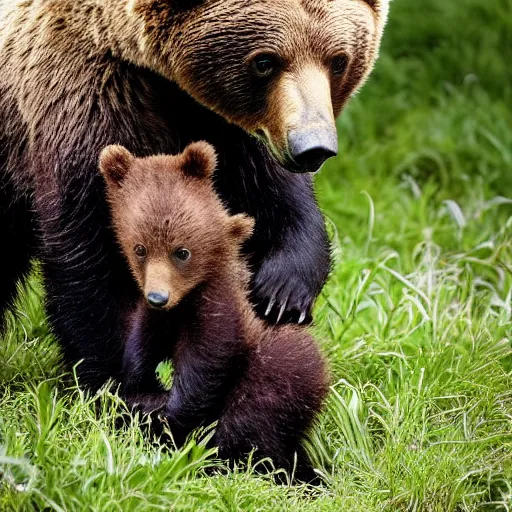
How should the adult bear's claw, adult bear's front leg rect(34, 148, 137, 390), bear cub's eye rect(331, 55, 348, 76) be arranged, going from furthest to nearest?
1. the adult bear's claw
2. adult bear's front leg rect(34, 148, 137, 390)
3. bear cub's eye rect(331, 55, 348, 76)

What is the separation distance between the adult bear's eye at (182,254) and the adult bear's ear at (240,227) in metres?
0.27

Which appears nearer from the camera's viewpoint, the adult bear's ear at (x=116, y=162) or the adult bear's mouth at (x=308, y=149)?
the adult bear's mouth at (x=308, y=149)

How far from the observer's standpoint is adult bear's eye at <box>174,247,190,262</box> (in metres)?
5.17

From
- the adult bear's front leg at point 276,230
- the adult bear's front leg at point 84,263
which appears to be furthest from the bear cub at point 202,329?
the adult bear's front leg at point 276,230

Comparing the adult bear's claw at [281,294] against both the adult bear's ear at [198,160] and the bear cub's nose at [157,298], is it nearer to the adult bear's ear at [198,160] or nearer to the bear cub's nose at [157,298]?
the adult bear's ear at [198,160]

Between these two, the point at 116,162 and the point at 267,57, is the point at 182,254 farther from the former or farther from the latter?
the point at 267,57

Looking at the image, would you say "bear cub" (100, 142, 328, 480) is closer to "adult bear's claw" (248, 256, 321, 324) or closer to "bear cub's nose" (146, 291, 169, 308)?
"bear cub's nose" (146, 291, 169, 308)

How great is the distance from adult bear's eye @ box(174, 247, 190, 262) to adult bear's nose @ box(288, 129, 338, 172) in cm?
58

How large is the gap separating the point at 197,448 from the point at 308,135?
1.38 m

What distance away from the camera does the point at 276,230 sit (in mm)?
6164

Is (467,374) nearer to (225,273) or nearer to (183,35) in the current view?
(225,273)

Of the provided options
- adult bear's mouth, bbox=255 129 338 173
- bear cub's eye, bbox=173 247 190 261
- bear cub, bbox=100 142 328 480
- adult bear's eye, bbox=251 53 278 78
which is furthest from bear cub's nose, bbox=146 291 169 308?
adult bear's eye, bbox=251 53 278 78

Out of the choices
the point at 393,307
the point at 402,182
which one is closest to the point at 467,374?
the point at 393,307

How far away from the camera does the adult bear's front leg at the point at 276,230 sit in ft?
19.6
